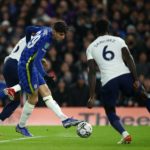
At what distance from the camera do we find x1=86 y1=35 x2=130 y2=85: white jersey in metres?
12.1

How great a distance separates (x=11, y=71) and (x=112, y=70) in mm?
2917

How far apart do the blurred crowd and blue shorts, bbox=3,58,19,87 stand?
495cm

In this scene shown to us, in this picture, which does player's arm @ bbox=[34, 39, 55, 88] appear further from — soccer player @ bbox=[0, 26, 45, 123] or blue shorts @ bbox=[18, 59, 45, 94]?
soccer player @ bbox=[0, 26, 45, 123]

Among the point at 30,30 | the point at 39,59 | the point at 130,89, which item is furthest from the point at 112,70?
the point at 30,30

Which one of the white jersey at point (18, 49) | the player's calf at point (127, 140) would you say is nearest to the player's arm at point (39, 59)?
the white jersey at point (18, 49)

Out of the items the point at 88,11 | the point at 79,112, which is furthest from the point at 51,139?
the point at 88,11

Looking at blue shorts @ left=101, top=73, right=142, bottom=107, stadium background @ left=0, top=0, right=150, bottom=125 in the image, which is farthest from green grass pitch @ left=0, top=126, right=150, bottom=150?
stadium background @ left=0, top=0, right=150, bottom=125

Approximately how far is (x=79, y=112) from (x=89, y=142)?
631cm

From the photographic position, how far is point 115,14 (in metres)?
21.5

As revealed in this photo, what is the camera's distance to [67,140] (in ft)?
42.2

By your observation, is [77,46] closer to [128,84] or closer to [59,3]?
[59,3]

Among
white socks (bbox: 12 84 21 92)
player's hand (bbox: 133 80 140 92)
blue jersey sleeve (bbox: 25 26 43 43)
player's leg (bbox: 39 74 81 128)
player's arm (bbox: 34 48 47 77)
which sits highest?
blue jersey sleeve (bbox: 25 26 43 43)

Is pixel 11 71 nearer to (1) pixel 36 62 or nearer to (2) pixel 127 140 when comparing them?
(1) pixel 36 62

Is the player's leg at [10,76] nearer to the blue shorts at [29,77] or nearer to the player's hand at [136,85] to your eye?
the blue shorts at [29,77]
